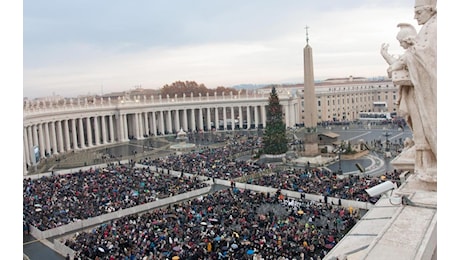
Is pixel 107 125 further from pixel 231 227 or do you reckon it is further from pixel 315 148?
pixel 231 227

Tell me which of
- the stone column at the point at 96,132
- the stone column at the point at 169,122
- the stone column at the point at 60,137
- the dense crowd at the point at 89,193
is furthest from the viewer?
the stone column at the point at 169,122

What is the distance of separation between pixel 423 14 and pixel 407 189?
8.43ft

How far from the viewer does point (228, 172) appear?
102 ft

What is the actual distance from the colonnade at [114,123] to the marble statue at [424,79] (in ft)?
127

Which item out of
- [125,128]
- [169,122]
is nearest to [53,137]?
[125,128]

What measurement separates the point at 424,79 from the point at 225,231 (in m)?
13.9

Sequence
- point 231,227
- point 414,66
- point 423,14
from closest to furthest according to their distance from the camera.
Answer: point 414,66, point 423,14, point 231,227

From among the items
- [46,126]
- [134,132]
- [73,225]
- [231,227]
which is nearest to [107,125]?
[134,132]

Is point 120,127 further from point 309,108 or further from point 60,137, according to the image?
point 309,108

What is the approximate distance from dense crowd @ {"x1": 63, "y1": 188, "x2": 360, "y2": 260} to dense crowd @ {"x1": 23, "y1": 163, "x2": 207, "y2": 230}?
2246 millimetres

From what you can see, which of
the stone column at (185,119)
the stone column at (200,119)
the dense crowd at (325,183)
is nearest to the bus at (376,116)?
the stone column at (200,119)

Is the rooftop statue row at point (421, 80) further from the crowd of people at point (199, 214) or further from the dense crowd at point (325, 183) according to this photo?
the dense crowd at point (325, 183)

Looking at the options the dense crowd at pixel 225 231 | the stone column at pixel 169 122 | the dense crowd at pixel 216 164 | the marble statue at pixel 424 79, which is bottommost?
the dense crowd at pixel 216 164

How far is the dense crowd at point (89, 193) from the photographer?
21734 mm
